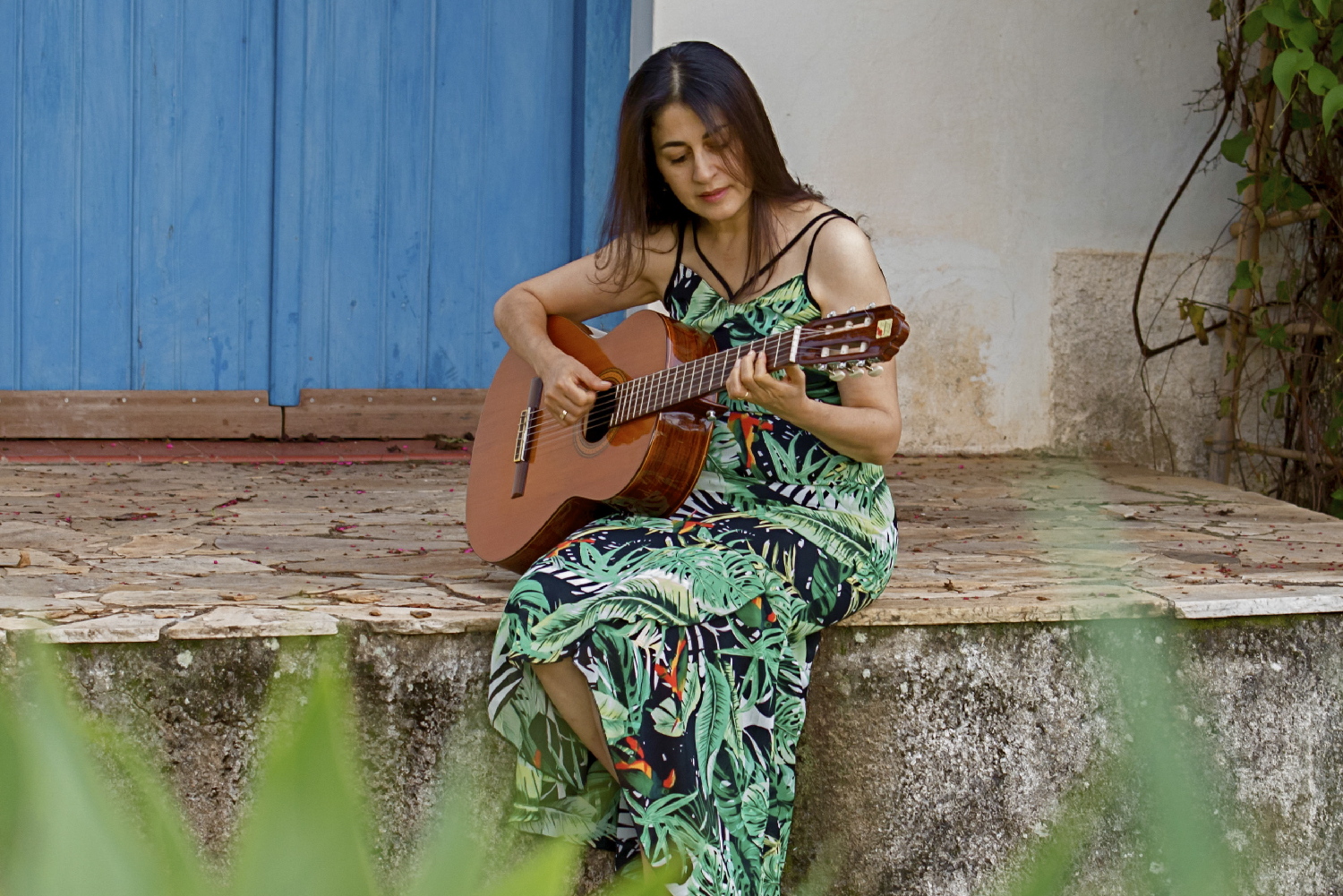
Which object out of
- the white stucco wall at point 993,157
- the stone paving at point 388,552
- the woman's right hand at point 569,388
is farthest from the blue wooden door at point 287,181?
the woman's right hand at point 569,388

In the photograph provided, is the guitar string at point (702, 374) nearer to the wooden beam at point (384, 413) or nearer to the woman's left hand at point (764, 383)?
the woman's left hand at point (764, 383)

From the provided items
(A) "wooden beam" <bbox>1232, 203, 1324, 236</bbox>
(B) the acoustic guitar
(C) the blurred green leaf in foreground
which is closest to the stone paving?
(B) the acoustic guitar

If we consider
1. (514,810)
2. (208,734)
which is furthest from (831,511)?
(208,734)

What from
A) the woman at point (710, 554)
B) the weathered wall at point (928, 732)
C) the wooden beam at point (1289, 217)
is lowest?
the weathered wall at point (928, 732)

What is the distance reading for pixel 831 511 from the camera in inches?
89.1

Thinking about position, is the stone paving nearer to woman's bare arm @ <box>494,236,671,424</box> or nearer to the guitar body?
the guitar body

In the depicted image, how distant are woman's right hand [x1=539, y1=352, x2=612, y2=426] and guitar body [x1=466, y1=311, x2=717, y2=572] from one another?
0.03m

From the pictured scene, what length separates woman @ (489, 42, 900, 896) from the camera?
193cm

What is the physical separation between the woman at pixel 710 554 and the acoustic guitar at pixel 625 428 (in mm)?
52

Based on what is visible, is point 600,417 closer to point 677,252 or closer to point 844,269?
point 677,252

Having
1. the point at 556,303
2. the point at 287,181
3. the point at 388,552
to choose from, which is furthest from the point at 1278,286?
the point at 287,181

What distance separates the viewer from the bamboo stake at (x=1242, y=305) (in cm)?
418

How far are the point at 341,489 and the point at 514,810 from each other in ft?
5.37

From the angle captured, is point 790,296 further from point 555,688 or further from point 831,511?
point 555,688
